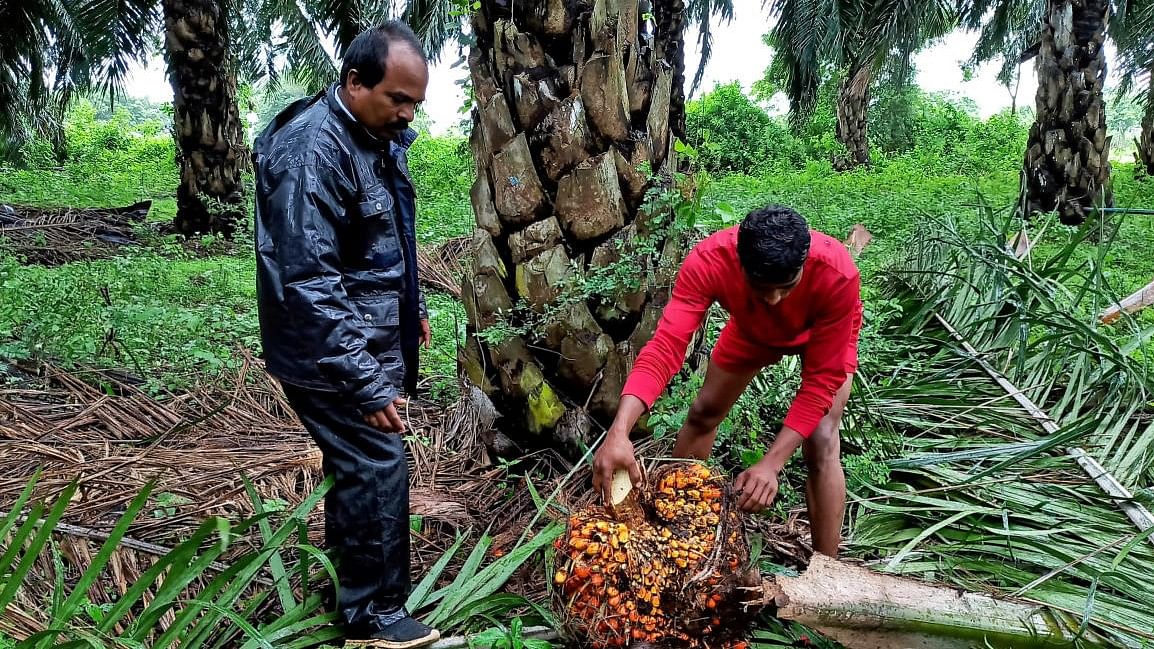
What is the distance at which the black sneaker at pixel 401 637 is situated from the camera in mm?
2270

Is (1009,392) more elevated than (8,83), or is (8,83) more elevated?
(8,83)

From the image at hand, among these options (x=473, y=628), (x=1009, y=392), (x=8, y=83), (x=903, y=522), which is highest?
(x=8, y=83)

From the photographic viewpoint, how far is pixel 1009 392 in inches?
141

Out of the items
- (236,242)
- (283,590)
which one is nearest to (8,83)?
(236,242)

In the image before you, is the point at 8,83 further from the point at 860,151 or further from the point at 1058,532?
the point at 860,151

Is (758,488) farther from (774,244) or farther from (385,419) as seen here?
(385,419)

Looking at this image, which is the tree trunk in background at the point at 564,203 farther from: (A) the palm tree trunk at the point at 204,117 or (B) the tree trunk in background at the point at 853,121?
(B) the tree trunk in background at the point at 853,121

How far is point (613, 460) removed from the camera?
230cm

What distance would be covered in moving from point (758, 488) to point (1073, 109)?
273 inches

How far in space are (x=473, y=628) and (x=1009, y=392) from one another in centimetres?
254

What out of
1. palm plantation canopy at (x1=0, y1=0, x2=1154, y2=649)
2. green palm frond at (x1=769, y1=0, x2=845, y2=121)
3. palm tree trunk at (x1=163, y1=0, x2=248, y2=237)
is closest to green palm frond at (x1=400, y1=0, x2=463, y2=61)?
palm tree trunk at (x1=163, y1=0, x2=248, y2=237)

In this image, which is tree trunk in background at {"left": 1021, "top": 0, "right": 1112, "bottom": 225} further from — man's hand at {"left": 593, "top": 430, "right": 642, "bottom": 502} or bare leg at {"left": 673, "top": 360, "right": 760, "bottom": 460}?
man's hand at {"left": 593, "top": 430, "right": 642, "bottom": 502}

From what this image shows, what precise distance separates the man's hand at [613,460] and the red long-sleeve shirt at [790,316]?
20cm

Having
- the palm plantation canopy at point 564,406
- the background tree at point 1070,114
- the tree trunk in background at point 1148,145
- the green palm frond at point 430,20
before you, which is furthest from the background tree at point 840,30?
the palm plantation canopy at point 564,406
